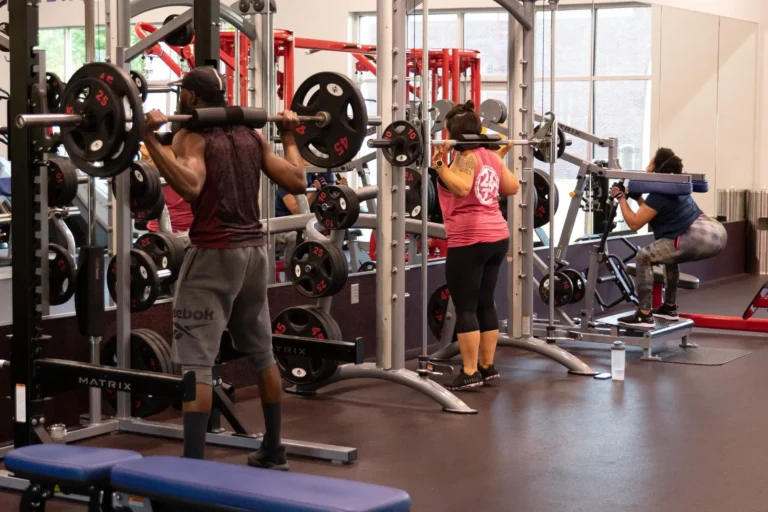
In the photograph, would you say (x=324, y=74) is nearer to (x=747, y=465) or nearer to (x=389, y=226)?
(x=389, y=226)

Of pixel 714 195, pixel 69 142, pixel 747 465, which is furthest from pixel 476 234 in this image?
pixel 714 195

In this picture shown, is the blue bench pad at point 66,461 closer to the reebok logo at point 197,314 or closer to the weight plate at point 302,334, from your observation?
the reebok logo at point 197,314

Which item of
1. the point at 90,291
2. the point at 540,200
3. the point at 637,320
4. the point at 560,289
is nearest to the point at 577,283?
the point at 560,289

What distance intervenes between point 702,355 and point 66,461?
183 inches

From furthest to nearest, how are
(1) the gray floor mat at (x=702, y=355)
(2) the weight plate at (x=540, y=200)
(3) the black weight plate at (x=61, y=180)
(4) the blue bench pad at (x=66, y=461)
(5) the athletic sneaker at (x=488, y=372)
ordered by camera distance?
(2) the weight plate at (x=540, y=200) < (1) the gray floor mat at (x=702, y=355) < (5) the athletic sneaker at (x=488, y=372) < (3) the black weight plate at (x=61, y=180) < (4) the blue bench pad at (x=66, y=461)

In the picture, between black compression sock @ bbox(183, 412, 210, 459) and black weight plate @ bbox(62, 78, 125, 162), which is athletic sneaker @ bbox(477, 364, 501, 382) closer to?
black compression sock @ bbox(183, 412, 210, 459)

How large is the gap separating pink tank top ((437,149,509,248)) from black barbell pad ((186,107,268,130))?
186 cm

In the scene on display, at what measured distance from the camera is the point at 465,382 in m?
5.58

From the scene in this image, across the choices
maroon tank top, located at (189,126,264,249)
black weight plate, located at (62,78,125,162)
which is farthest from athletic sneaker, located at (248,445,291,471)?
black weight plate, located at (62,78,125,162)

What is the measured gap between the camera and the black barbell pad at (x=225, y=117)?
3.58 metres

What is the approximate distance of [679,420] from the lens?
500cm

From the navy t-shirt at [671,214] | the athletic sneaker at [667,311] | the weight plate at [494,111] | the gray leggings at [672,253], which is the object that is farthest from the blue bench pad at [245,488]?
the athletic sneaker at [667,311]

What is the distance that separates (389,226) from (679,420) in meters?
1.57

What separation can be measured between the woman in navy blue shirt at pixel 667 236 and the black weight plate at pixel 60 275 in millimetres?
3705
